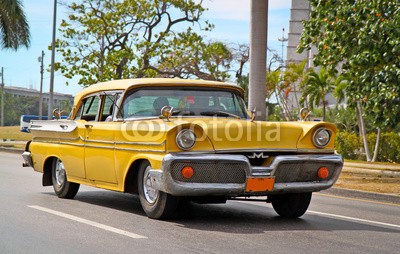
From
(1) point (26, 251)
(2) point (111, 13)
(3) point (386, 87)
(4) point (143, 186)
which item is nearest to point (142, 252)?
(1) point (26, 251)

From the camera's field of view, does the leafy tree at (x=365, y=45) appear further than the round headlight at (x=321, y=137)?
Yes

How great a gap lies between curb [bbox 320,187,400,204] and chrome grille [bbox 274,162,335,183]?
4.36 meters

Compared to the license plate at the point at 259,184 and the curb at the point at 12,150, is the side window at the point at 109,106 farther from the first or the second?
the curb at the point at 12,150

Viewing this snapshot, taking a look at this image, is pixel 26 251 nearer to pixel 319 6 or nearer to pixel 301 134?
pixel 301 134

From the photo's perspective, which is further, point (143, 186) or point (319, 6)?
point (319, 6)

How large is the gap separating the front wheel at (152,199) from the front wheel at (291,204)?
1572 mm

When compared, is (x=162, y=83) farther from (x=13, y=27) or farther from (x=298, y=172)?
(x=13, y=27)

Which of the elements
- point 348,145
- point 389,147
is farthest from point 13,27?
point 389,147

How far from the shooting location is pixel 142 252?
6609 mm

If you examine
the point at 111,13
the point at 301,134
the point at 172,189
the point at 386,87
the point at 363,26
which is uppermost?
the point at 111,13

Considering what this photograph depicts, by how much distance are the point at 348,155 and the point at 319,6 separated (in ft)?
53.5

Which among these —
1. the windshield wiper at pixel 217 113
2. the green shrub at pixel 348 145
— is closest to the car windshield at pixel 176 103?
the windshield wiper at pixel 217 113

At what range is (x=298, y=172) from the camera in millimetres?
8539

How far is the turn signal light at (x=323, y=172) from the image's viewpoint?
8.74m
